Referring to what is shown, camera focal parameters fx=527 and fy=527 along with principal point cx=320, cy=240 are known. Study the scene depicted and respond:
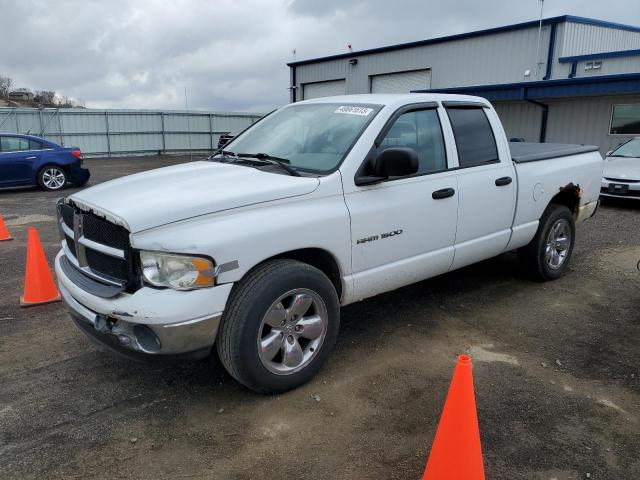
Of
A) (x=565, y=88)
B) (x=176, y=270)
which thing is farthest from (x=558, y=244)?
(x=565, y=88)

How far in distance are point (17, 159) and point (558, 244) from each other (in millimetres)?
12423

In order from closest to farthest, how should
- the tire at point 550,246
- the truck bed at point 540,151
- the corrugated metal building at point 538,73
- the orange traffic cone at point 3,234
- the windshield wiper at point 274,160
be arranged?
the windshield wiper at point 274,160 < the truck bed at point 540,151 < the tire at point 550,246 < the orange traffic cone at point 3,234 < the corrugated metal building at point 538,73

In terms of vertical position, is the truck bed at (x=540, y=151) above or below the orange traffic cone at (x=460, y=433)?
above

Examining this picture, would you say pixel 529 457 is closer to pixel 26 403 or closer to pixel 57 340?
pixel 26 403

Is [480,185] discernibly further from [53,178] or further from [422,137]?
[53,178]

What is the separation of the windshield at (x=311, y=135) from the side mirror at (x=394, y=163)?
25 cm

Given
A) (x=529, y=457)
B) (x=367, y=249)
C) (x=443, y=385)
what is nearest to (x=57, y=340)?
(x=367, y=249)

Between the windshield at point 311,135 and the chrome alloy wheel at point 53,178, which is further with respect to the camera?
the chrome alloy wheel at point 53,178

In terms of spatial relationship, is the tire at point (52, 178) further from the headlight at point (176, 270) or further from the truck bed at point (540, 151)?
the headlight at point (176, 270)

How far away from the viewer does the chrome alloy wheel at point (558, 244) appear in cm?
564

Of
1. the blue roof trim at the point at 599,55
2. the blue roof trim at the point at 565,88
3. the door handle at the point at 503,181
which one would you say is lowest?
the door handle at the point at 503,181

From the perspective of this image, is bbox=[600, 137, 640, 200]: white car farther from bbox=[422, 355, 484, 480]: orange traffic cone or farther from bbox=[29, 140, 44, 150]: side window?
bbox=[29, 140, 44, 150]: side window

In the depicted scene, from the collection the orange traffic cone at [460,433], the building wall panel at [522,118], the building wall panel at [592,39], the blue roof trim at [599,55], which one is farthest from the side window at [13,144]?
the building wall panel at [592,39]

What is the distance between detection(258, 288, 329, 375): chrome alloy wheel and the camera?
3248mm
